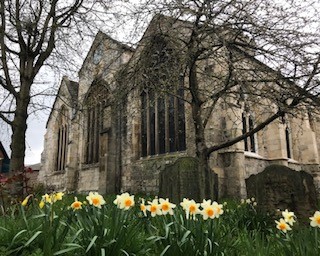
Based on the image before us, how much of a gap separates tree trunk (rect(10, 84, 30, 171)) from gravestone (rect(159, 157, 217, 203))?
164 inches

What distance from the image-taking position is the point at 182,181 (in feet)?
20.6

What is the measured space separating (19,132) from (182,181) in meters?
5.02

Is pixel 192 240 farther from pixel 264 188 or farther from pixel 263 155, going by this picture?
pixel 263 155

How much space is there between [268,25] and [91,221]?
5119 mm

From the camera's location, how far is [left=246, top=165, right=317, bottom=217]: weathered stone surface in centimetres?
532

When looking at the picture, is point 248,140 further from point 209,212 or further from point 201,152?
point 209,212

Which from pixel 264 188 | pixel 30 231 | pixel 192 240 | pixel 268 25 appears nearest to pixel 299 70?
pixel 268 25

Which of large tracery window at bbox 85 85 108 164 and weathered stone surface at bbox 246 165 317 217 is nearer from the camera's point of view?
weathered stone surface at bbox 246 165 317 217

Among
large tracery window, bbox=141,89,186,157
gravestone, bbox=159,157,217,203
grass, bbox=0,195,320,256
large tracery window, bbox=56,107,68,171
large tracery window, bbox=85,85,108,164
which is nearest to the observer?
grass, bbox=0,195,320,256

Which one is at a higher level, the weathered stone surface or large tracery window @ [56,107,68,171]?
large tracery window @ [56,107,68,171]

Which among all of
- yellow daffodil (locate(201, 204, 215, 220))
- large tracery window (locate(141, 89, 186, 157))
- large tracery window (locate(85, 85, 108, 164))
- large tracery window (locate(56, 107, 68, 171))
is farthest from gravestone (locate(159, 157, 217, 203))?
large tracery window (locate(56, 107, 68, 171))

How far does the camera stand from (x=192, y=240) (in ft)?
7.95

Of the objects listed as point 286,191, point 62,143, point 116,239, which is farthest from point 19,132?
point 62,143

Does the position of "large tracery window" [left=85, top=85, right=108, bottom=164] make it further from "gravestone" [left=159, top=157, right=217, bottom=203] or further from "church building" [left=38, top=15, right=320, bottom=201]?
"gravestone" [left=159, top=157, right=217, bottom=203]
